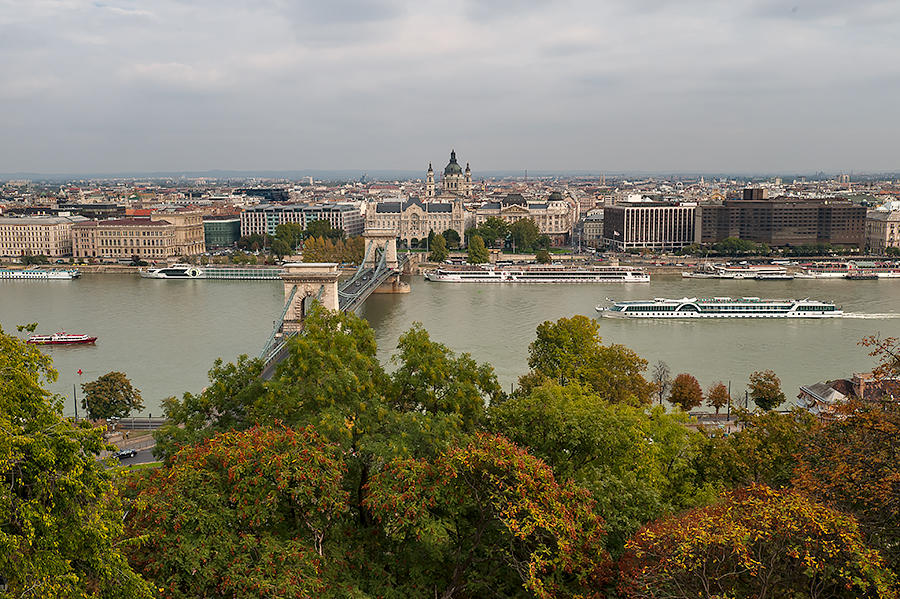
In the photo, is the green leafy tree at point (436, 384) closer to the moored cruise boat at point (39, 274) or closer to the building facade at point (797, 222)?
the moored cruise boat at point (39, 274)

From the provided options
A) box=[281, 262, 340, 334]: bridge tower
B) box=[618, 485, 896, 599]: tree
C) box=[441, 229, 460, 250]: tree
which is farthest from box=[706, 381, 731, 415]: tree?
box=[441, 229, 460, 250]: tree

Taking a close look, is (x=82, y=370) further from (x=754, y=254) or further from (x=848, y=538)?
(x=754, y=254)

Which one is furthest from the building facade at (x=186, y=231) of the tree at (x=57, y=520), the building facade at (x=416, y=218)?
the tree at (x=57, y=520)

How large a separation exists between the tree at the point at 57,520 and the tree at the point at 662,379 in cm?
968

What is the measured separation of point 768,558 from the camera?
353cm

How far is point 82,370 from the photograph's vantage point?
14.0m

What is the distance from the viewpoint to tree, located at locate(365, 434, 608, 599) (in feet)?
12.7

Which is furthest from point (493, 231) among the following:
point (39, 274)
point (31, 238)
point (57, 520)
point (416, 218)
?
point (57, 520)

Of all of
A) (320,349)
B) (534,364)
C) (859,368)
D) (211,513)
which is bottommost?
(859,368)

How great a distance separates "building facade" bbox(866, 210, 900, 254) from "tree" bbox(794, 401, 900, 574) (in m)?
36.6

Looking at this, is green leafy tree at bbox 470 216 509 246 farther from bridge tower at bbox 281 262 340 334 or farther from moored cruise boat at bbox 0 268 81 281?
bridge tower at bbox 281 262 340 334

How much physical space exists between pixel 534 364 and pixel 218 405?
5127mm

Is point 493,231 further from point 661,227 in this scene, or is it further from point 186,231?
point 186,231

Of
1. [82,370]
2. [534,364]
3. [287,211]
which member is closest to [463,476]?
[534,364]
